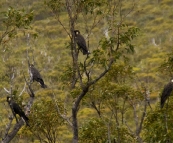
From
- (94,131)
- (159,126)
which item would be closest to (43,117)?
(94,131)

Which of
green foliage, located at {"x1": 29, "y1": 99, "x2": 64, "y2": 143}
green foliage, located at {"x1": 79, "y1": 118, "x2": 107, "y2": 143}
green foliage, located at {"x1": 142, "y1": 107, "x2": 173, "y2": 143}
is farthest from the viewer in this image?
green foliage, located at {"x1": 29, "y1": 99, "x2": 64, "y2": 143}

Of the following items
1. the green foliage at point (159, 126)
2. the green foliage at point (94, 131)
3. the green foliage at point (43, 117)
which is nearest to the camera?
the green foliage at point (159, 126)

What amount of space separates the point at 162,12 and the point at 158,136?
140ft

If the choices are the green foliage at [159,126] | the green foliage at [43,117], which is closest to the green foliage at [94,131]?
the green foliage at [43,117]

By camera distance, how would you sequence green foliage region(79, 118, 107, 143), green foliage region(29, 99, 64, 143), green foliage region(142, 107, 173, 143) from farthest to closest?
1. green foliage region(29, 99, 64, 143)
2. green foliage region(79, 118, 107, 143)
3. green foliage region(142, 107, 173, 143)

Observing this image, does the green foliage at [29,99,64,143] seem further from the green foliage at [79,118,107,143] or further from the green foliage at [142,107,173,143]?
the green foliage at [142,107,173,143]

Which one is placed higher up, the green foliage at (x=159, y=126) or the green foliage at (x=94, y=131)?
the green foliage at (x=159, y=126)

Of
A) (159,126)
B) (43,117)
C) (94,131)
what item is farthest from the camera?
(43,117)

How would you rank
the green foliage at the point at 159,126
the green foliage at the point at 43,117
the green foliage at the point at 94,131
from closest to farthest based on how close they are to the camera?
the green foliage at the point at 159,126 → the green foliage at the point at 94,131 → the green foliage at the point at 43,117

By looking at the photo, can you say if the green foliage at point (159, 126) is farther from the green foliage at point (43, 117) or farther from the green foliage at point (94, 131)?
the green foliage at point (43, 117)

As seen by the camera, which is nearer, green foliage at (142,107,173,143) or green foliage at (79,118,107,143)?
green foliage at (142,107,173,143)

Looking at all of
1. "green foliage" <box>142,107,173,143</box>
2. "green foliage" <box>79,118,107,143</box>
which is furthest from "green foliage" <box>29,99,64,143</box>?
"green foliage" <box>142,107,173,143</box>

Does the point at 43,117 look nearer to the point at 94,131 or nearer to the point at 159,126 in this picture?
the point at 94,131

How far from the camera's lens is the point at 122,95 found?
8.28 m
